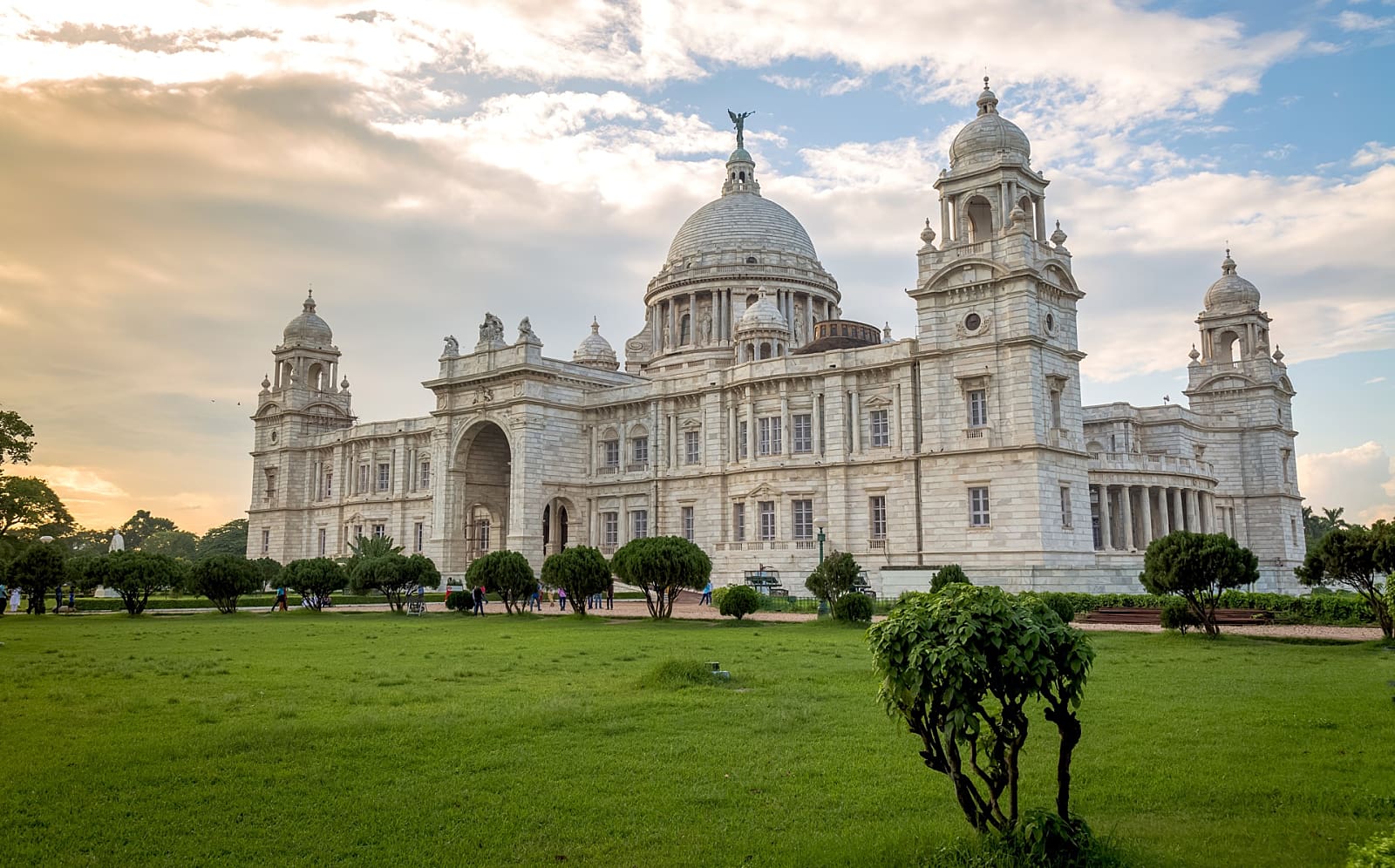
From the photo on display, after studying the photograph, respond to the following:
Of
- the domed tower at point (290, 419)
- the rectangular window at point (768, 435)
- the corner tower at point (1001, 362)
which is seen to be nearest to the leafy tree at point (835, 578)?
the corner tower at point (1001, 362)

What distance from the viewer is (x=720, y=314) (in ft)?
228

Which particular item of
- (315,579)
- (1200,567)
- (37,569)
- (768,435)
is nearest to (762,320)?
(768,435)

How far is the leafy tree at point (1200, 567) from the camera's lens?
2322 cm

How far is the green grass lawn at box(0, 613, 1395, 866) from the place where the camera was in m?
8.02

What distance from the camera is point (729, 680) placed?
52.2ft

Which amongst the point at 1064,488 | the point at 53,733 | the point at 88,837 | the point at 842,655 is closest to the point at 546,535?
the point at 1064,488

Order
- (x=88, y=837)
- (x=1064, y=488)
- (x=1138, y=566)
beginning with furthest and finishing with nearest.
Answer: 1. (x=1138, y=566)
2. (x=1064, y=488)
3. (x=88, y=837)

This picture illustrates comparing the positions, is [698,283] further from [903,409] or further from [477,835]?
[477,835]

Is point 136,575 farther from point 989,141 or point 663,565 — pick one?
point 989,141

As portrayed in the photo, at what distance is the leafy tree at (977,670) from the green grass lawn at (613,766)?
999 mm

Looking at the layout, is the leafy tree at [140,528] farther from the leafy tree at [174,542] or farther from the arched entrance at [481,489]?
the arched entrance at [481,489]

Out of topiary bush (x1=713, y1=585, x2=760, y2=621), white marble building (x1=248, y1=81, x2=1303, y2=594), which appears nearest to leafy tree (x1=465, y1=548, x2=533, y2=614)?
A: topiary bush (x1=713, y1=585, x2=760, y2=621)

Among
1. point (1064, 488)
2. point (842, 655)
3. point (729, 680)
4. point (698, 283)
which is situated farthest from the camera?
point (698, 283)

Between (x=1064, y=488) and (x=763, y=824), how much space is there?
111 ft
